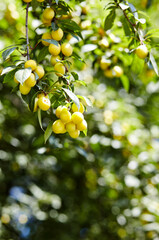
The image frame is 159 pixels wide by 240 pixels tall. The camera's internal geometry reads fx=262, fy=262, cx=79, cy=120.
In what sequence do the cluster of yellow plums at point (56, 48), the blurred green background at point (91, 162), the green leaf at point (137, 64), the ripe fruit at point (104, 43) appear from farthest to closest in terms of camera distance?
the blurred green background at point (91, 162)
the ripe fruit at point (104, 43)
the green leaf at point (137, 64)
the cluster of yellow plums at point (56, 48)

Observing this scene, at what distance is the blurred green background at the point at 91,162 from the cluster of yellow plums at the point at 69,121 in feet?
2.03

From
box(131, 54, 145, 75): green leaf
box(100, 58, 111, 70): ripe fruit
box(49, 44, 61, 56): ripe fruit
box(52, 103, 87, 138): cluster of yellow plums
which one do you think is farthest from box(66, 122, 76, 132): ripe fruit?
box(100, 58, 111, 70): ripe fruit

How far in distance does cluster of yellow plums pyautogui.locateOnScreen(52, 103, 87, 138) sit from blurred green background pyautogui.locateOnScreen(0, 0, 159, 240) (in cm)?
62

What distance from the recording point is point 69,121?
838mm

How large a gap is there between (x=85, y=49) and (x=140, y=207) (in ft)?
5.65

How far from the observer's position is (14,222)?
2807 millimetres

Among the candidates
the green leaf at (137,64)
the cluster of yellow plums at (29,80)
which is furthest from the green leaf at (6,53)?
the green leaf at (137,64)

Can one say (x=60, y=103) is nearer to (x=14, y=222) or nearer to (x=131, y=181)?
(x=131, y=181)

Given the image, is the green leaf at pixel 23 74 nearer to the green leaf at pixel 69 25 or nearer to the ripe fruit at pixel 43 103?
the ripe fruit at pixel 43 103

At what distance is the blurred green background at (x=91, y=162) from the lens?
2.04m

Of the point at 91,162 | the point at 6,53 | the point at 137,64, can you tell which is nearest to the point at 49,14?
the point at 6,53

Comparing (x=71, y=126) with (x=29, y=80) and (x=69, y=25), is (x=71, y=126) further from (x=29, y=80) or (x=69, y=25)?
(x=69, y=25)

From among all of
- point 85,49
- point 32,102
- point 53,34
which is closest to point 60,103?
point 32,102

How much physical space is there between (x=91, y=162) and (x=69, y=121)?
5.58 ft
